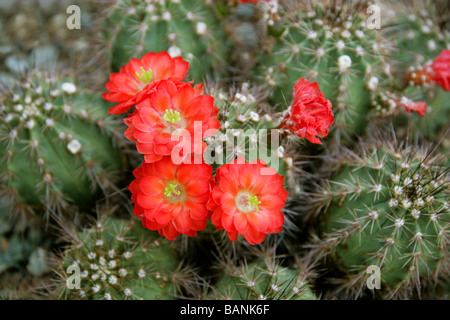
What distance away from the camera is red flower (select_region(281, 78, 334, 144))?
1608 mm

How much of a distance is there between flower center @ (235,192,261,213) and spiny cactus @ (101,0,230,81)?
0.83 metres

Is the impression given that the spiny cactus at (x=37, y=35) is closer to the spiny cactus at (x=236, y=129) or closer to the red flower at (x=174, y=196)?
the spiny cactus at (x=236, y=129)

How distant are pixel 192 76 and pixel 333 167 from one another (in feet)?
3.07

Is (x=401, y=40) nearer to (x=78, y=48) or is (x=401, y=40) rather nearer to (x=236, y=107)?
(x=236, y=107)

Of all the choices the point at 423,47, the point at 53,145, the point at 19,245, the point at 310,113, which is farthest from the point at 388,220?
the point at 19,245

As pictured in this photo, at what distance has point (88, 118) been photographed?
209 cm

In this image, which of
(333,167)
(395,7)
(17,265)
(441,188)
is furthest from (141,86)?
(395,7)

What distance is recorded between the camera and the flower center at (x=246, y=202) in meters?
1.61

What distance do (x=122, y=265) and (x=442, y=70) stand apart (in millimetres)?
1973

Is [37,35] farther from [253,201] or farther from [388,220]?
[388,220]

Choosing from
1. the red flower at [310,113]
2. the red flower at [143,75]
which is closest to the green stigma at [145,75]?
the red flower at [143,75]

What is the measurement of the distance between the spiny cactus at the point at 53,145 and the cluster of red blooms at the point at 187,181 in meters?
0.52

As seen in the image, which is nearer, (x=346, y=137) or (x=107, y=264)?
(x=107, y=264)

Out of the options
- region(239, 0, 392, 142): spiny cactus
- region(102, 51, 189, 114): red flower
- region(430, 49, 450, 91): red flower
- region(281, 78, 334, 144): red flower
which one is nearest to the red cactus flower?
region(430, 49, 450, 91): red flower
